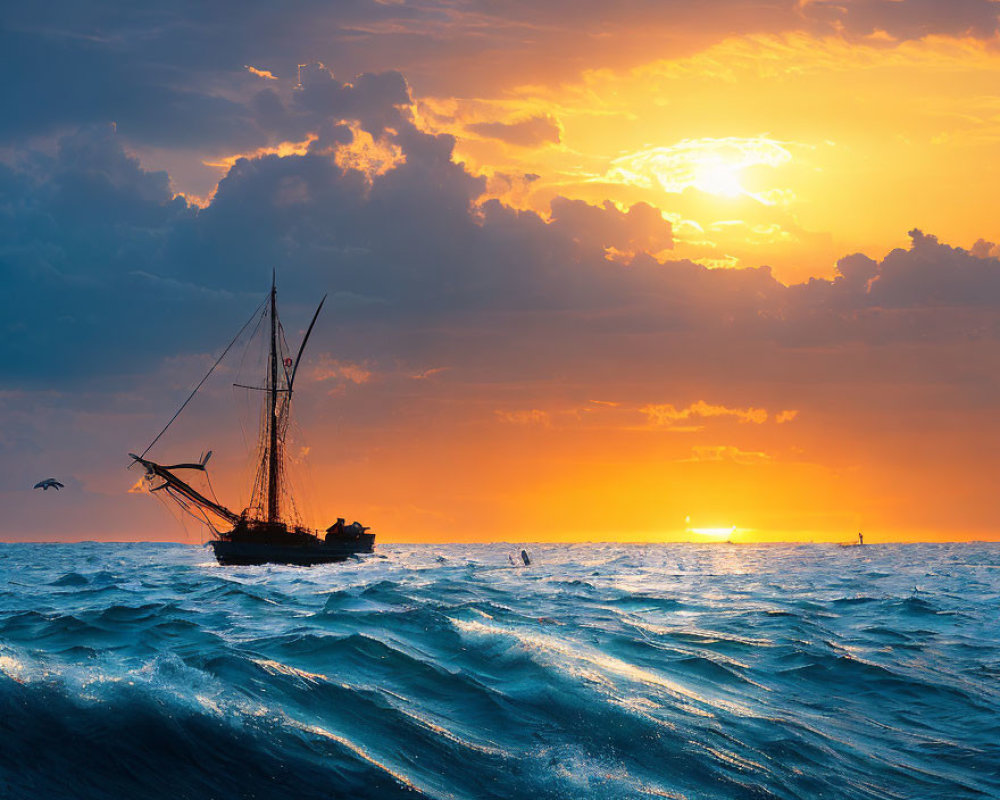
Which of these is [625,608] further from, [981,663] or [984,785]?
[984,785]

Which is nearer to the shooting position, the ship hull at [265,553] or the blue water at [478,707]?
the blue water at [478,707]

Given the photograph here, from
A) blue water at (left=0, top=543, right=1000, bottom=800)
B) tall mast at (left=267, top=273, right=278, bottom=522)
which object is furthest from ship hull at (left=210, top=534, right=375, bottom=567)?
blue water at (left=0, top=543, right=1000, bottom=800)

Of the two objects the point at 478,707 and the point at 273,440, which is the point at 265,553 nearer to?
the point at 273,440

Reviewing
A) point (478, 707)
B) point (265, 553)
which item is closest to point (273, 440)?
point (265, 553)

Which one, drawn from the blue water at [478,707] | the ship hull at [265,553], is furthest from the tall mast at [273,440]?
the blue water at [478,707]

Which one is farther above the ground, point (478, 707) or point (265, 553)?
point (478, 707)

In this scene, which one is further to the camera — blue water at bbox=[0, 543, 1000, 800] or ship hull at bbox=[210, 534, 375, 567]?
ship hull at bbox=[210, 534, 375, 567]

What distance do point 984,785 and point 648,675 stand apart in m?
5.38

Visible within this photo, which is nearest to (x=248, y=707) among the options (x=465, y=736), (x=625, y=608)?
(x=465, y=736)

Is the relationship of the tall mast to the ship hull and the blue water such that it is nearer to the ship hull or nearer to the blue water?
the ship hull

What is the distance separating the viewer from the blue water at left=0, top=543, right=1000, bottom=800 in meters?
9.02

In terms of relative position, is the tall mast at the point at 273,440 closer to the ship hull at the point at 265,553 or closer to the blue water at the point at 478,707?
the ship hull at the point at 265,553

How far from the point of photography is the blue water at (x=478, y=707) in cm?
902

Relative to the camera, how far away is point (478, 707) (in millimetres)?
12141
